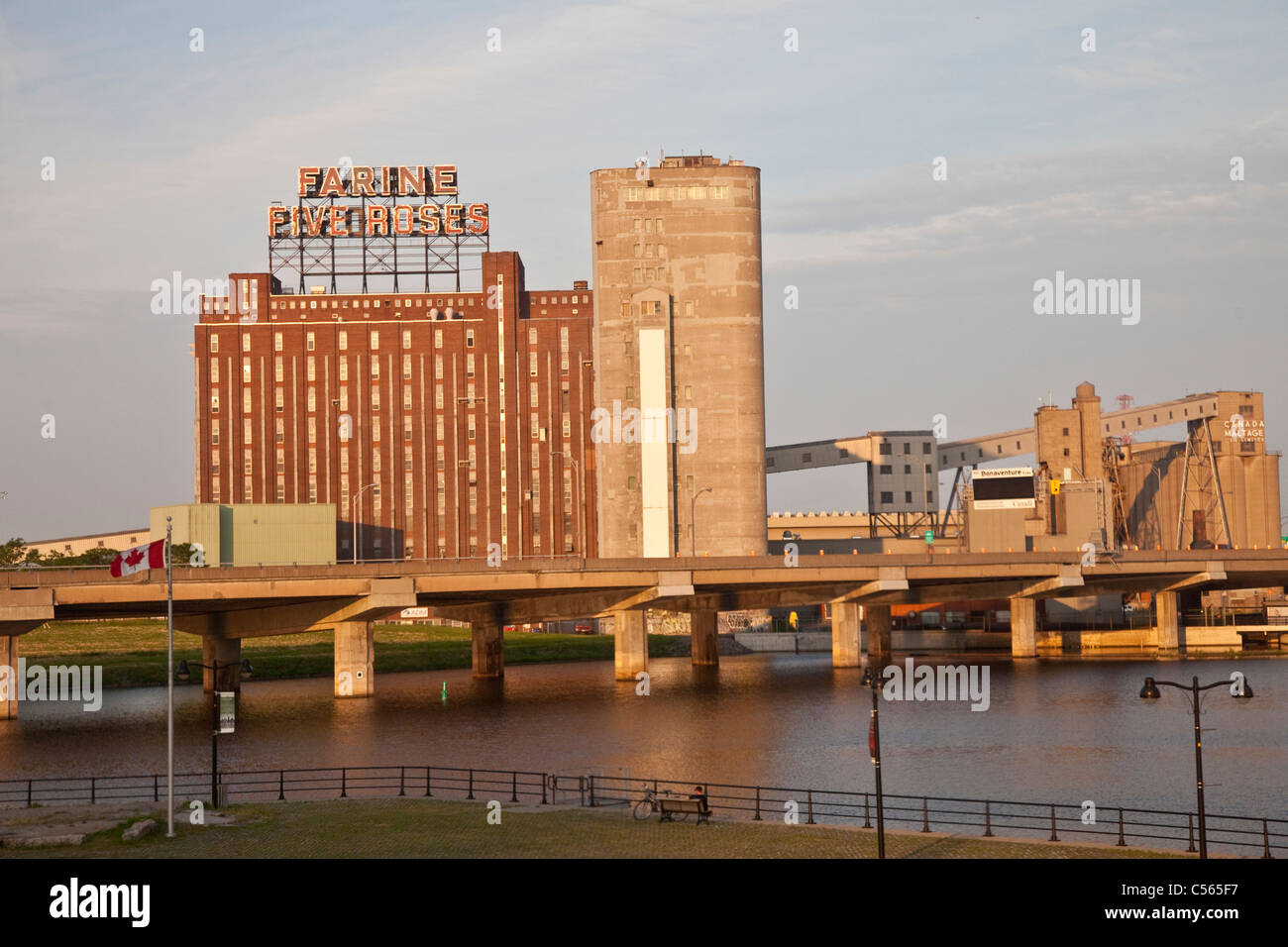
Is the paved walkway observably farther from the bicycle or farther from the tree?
the tree

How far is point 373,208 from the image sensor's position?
188 metres

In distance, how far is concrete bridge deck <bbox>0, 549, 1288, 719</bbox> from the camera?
3723 inches

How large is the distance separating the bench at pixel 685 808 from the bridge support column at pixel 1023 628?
9997 cm

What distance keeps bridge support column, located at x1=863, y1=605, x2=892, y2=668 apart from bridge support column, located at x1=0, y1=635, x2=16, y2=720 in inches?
2919

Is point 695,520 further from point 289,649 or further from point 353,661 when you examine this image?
point 353,661

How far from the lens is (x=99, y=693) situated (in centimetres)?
11544

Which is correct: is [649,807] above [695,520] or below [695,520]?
below

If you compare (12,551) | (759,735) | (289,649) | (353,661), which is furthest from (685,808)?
(12,551)

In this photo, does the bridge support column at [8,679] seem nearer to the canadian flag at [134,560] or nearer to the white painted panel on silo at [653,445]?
the canadian flag at [134,560]

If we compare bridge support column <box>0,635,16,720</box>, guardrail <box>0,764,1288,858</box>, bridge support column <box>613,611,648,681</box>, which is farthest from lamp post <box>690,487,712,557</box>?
guardrail <box>0,764,1288,858</box>

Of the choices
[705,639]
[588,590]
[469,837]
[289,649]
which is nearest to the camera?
[469,837]

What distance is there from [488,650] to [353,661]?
2418cm

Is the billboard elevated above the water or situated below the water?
above
